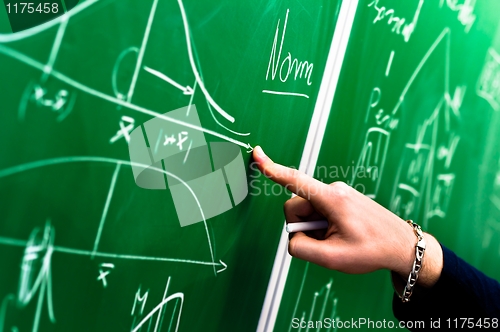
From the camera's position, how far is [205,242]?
1.74 feet

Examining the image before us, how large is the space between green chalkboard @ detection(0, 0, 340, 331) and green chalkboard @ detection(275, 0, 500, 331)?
17 centimetres

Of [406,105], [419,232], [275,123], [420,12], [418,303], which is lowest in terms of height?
[418,303]

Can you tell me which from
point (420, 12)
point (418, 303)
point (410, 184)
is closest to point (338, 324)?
point (418, 303)

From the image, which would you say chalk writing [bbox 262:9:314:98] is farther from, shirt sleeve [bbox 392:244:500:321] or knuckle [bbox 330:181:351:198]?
shirt sleeve [bbox 392:244:500:321]

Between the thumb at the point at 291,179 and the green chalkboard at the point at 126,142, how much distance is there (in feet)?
0.08

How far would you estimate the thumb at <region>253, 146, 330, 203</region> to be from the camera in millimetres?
566

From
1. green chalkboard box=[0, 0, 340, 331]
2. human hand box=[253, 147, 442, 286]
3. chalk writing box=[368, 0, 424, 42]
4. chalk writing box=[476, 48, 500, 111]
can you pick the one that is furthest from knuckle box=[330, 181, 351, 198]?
chalk writing box=[476, 48, 500, 111]

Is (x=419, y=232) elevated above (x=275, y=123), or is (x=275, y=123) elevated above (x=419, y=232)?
(x=275, y=123)

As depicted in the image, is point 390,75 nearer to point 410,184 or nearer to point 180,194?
point 410,184

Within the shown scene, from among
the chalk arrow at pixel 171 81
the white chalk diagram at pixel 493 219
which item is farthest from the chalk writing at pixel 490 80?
the chalk arrow at pixel 171 81

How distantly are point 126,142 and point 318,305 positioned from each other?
1.96ft

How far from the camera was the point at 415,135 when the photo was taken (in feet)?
2.85

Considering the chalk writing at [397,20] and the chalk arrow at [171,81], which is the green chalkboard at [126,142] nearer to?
the chalk arrow at [171,81]

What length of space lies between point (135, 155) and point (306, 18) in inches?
14.3
